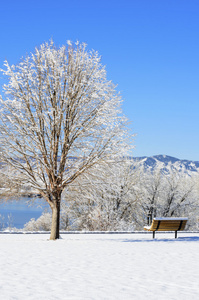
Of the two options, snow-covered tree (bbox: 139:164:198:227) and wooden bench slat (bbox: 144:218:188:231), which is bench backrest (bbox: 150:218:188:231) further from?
snow-covered tree (bbox: 139:164:198:227)

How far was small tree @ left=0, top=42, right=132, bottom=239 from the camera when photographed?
45.2ft

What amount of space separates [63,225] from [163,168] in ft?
38.8

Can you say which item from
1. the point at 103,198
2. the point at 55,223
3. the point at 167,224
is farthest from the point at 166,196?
the point at 55,223

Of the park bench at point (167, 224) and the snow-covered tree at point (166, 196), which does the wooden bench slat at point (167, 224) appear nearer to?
the park bench at point (167, 224)

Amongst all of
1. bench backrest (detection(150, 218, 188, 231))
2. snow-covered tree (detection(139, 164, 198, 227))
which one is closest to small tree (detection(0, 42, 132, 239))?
bench backrest (detection(150, 218, 188, 231))
